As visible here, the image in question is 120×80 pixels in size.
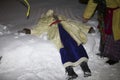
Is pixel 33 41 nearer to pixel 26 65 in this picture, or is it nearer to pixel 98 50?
pixel 26 65

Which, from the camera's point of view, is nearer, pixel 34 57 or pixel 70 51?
pixel 70 51

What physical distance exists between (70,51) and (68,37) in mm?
409

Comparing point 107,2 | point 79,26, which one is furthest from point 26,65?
point 107,2

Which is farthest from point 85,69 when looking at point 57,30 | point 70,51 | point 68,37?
point 57,30

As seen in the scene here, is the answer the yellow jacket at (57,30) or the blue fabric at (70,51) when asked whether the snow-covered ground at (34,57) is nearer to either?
the yellow jacket at (57,30)

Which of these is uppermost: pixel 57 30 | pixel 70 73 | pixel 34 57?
pixel 57 30

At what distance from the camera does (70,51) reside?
547cm

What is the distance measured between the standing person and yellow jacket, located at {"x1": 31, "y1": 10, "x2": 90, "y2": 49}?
45cm

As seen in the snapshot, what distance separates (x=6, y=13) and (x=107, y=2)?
15.5 feet

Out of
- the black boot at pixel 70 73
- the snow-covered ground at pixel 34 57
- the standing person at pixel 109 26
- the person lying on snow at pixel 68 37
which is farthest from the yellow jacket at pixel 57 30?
the black boot at pixel 70 73

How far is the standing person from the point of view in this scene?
5367 millimetres

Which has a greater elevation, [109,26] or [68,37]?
[109,26]

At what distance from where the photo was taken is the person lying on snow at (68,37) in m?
5.33

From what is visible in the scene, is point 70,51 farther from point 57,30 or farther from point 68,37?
point 57,30
